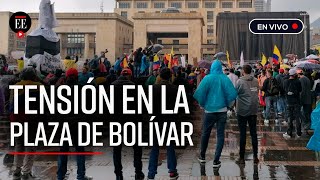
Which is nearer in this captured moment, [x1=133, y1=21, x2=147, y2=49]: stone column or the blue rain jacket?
the blue rain jacket

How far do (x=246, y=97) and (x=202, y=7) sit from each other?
108986 millimetres

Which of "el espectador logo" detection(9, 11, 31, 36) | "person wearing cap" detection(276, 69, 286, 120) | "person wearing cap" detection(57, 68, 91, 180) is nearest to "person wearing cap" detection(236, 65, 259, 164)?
"person wearing cap" detection(57, 68, 91, 180)

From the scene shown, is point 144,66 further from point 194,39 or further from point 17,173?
point 194,39

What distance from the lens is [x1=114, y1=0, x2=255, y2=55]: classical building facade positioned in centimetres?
11325

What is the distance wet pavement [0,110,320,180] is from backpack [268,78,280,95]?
3.66m

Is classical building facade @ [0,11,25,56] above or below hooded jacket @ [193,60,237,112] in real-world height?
above

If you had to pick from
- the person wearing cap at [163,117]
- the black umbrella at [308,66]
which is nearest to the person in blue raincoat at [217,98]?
the person wearing cap at [163,117]

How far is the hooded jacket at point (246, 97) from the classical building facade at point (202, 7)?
345 ft

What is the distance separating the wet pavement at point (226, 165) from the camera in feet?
24.0

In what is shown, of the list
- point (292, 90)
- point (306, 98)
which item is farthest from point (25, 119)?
point (306, 98)

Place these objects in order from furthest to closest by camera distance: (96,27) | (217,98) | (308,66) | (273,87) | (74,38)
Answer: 1. (74,38)
2. (96,27)
3. (308,66)
4. (273,87)
5. (217,98)

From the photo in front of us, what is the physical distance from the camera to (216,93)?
7.82 metres

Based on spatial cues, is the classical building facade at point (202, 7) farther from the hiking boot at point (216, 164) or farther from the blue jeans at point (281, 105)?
the hiking boot at point (216, 164)

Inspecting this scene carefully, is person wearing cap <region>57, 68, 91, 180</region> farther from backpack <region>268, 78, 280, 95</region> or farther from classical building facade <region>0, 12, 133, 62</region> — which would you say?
classical building facade <region>0, 12, 133, 62</region>
